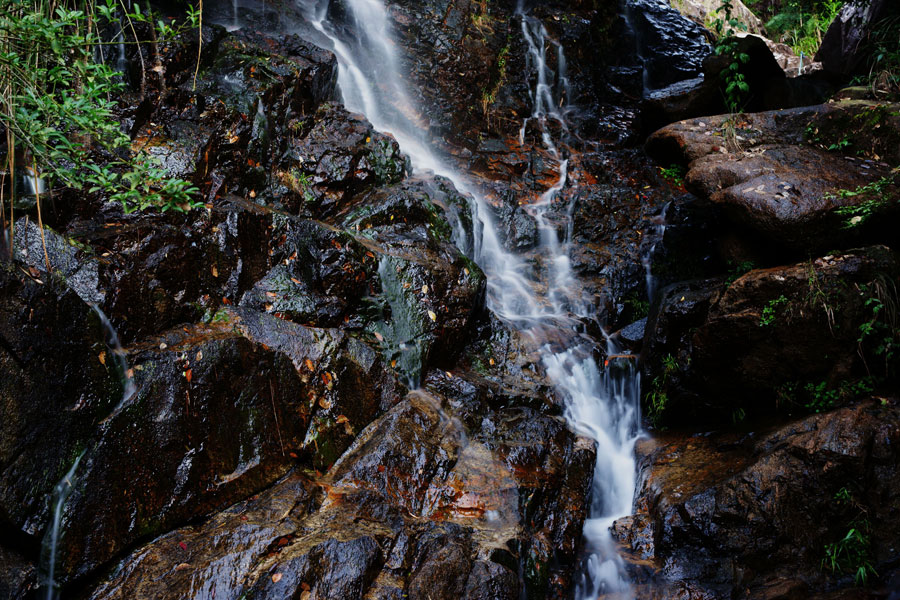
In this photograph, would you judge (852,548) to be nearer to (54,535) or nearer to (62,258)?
(54,535)

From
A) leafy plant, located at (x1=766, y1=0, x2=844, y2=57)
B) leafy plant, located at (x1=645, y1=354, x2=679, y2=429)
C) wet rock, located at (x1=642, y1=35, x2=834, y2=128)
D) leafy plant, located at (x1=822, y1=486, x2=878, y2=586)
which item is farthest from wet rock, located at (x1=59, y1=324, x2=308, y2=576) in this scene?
leafy plant, located at (x1=766, y1=0, x2=844, y2=57)

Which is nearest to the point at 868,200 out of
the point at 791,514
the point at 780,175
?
the point at 780,175

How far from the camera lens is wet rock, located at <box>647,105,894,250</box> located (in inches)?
229

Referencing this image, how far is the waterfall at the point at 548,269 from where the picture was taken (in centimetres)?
588

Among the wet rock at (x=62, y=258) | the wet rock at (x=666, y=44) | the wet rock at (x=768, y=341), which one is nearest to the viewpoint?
the wet rock at (x=62, y=258)

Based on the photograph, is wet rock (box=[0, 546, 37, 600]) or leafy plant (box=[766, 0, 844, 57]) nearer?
wet rock (box=[0, 546, 37, 600])

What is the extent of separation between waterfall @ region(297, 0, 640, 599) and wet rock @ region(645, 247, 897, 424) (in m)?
0.74

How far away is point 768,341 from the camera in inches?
227

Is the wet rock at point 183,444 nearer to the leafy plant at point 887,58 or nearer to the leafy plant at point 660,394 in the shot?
the leafy plant at point 660,394

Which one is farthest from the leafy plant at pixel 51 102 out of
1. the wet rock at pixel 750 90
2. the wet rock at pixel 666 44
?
the wet rock at pixel 666 44

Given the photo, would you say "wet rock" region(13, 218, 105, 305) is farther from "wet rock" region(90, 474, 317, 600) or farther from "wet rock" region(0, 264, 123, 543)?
"wet rock" region(90, 474, 317, 600)

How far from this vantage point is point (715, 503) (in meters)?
5.02

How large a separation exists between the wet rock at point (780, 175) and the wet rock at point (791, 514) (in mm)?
1992

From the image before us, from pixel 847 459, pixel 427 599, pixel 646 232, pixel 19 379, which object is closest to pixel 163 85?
pixel 19 379
